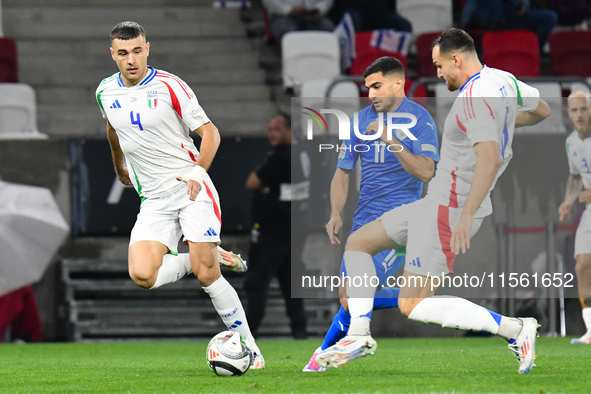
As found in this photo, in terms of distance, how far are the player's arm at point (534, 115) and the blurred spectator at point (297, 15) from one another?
20.4ft

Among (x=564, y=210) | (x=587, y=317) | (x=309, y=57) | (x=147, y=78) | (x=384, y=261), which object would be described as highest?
(x=147, y=78)

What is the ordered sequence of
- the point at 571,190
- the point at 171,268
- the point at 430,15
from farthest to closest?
the point at 430,15 → the point at 571,190 → the point at 171,268

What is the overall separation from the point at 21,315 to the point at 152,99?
4.47 metres

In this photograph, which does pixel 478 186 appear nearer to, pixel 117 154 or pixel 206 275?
pixel 206 275

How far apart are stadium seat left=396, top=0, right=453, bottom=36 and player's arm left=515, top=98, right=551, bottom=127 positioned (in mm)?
7103

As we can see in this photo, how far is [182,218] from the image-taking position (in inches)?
207

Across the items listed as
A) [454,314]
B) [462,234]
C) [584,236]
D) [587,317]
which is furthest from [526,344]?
[584,236]

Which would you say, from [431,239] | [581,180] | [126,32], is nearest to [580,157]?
[581,180]

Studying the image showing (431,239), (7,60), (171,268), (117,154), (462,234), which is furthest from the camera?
(7,60)

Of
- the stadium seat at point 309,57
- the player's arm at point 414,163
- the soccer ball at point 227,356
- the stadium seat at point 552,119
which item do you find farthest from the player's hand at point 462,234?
the stadium seat at point 309,57

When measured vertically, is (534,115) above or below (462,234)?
above

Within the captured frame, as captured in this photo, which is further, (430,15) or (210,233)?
(430,15)

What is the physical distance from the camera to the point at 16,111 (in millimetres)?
9797

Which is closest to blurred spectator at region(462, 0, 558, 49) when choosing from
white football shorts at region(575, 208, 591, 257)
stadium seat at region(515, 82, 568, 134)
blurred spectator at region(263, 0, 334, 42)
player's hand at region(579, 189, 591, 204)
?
blurred spectator at region(263, 0, 334, 42)
